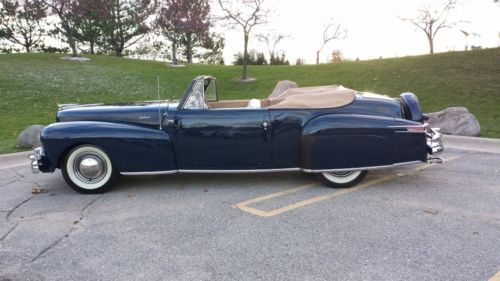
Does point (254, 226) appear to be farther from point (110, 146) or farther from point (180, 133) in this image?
point (110, 146)

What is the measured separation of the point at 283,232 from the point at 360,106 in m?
1.95

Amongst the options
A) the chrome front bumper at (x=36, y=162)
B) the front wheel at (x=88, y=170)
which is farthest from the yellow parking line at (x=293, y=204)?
the chrome front bumper at (x=36, y=162)

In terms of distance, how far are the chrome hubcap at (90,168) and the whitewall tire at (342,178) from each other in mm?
2541

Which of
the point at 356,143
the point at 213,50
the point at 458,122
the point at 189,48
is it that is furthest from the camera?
the point at 213,50

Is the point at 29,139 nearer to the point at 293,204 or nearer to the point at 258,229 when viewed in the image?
the point at 293,204

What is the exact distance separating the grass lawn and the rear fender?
4067 mm

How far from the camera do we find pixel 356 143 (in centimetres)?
440

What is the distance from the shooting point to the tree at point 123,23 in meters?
30.5

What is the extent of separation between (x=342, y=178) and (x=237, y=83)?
12.7m

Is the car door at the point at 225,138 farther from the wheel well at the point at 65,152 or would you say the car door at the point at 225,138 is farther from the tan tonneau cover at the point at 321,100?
the wheel well at the point at 65,152

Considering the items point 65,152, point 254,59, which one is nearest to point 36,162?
point 65,152

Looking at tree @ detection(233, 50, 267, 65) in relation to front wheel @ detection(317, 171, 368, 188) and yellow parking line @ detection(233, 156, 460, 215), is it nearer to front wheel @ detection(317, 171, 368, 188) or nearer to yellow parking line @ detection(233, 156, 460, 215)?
yellow parking line @ detection(233, 156, 460, 215)

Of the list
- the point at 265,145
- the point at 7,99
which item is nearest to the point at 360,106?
the point at 265,145

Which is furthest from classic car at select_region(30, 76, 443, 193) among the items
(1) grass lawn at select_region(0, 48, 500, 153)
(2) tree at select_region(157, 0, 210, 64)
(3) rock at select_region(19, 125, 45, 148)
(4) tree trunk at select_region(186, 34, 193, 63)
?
(4) tree trunk at select_region(186, 34, 193, 63)
